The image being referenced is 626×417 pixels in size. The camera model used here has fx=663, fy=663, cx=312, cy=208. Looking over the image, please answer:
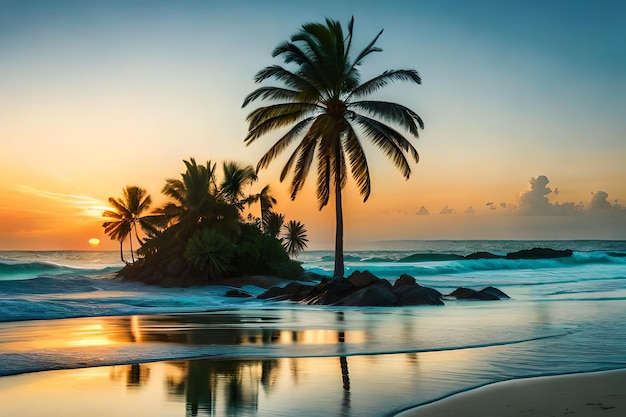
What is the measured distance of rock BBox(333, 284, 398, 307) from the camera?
17969 mm

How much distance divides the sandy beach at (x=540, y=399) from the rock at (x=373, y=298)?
1143cm

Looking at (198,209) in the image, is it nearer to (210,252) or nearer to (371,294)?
(210,252)

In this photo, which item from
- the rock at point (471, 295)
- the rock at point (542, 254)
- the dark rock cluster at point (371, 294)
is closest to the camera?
the dark rock cluster at point (371, 294)

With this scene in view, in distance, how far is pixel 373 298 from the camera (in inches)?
712

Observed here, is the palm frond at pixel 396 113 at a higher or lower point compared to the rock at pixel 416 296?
higher

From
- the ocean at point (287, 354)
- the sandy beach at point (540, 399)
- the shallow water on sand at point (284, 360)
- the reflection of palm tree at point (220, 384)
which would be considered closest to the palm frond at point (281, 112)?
the ocean at point (287, 354)

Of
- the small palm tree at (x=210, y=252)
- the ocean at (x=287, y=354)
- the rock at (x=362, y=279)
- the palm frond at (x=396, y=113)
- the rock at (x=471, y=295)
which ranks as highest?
the palm frond at (x=396, y=113)

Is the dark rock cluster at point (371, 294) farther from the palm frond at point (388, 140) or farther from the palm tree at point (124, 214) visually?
the palm tree at point (124, 214)

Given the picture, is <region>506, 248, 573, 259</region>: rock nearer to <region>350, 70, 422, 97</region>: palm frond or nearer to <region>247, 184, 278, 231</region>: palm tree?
<region>247, 184, 278, 231</region>: palm tree

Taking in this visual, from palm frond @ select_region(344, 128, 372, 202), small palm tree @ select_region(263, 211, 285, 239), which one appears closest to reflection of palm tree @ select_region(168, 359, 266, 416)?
palm frond @ select_region(344, 128, 372, 202)

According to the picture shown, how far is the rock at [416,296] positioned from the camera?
711 inches

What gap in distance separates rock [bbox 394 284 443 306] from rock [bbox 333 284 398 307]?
0.84 feet

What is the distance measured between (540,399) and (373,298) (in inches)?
496

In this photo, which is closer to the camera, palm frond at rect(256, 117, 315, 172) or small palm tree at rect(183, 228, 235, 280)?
palm frond at rect(256, 117, 315, 172)
